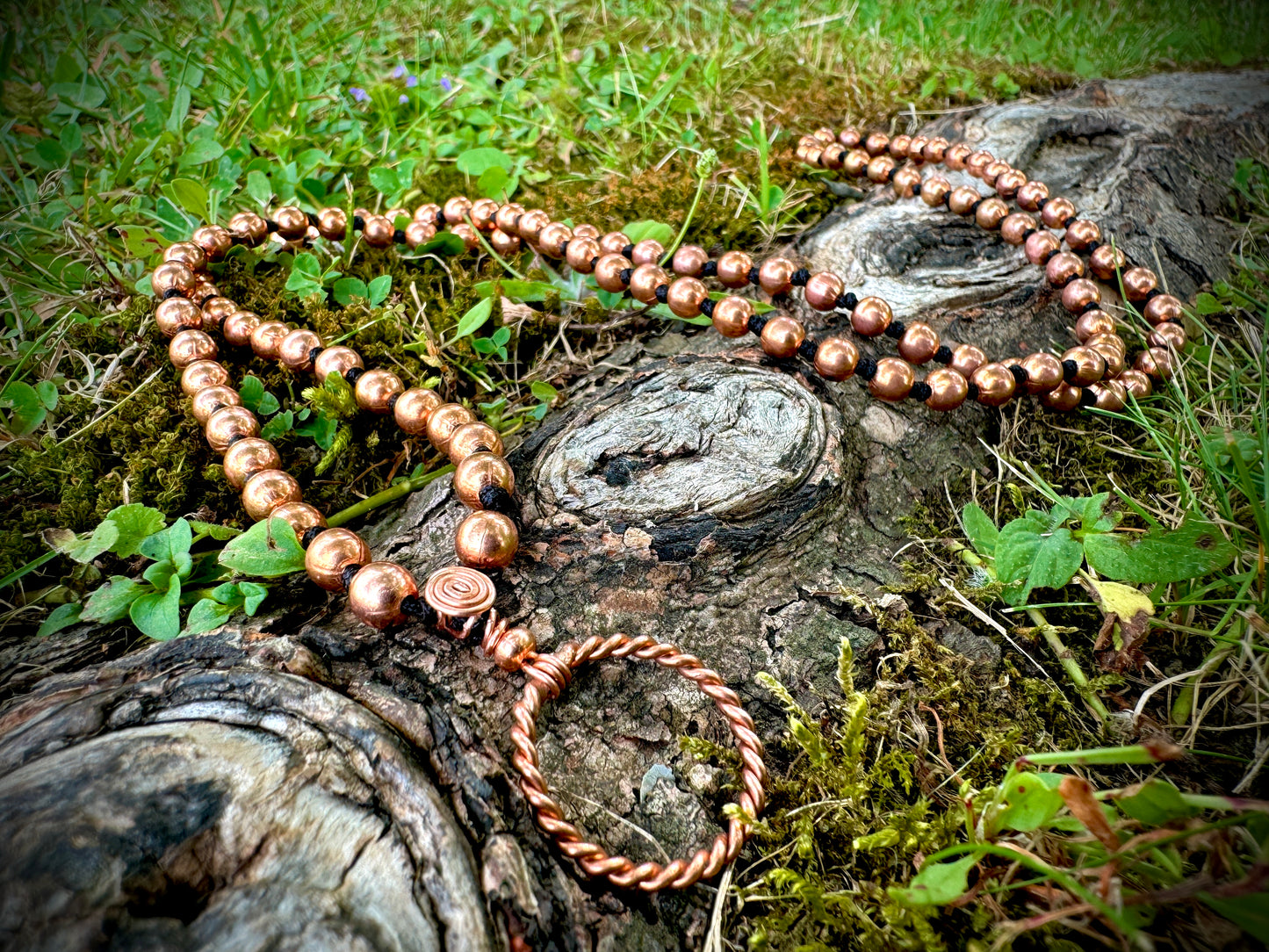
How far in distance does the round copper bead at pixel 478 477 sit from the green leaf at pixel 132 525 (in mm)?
641

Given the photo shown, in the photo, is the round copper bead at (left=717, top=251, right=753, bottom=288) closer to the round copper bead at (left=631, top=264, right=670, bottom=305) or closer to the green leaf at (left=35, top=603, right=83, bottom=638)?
the round copper bead at (left=631, top=264, right=670, bottom=305)

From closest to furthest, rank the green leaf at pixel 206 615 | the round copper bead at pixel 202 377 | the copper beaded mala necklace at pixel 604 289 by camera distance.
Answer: the copper beaded mala necklace at pixel 604 289
the green leaf at pixel 206 615
the round copper bead at pixel 202 377

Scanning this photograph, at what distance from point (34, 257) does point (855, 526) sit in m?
2.47

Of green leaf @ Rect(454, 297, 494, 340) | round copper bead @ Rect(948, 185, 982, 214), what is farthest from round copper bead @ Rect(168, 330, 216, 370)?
round copper bead @ Rect(948, 185, 982, 214)

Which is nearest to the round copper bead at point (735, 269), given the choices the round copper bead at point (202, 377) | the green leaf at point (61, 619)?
the round copper bead at point (202, 377)

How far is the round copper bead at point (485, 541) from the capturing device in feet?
5.27

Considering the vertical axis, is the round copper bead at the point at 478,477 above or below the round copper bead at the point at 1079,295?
above

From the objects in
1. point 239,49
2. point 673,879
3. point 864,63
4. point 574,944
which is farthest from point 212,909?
point 864,63

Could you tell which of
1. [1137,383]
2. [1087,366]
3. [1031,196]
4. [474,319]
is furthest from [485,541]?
[1031,196]

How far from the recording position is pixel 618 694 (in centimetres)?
149

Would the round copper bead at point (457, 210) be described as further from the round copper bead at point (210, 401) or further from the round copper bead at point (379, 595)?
the round copper bead at point (379, 595)

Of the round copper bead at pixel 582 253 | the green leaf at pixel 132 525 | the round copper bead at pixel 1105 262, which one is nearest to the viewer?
the green leaf at pixel 132 525

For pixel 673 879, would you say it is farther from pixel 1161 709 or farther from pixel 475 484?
pixel 1161 709

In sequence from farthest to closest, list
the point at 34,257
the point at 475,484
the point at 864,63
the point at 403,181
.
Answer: the point at 864,63
the point at 403,181
the point at 34,257
the point at 475,484
